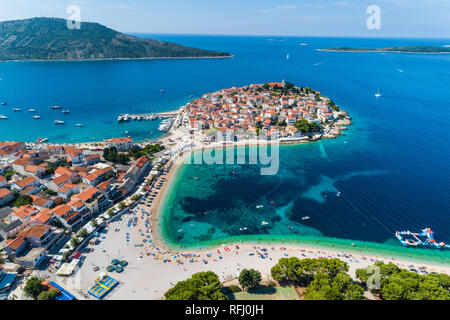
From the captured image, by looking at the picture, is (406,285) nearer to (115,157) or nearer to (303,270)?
(303,270)

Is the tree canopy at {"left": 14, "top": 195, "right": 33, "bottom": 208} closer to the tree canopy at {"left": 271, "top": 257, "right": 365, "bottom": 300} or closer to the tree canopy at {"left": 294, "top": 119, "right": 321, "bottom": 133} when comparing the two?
the tree canopy at {"left": 271, "top": 257, "right": 365, "bottom": 300}

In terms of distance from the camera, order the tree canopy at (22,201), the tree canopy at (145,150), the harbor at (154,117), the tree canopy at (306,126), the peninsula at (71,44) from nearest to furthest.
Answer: the tree canopy at (22,201) → the tree canopy at (145,150) → the tree canopy at (306,126) → the harbor at (154,117) → the peninsula at (71,44)

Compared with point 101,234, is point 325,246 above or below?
below

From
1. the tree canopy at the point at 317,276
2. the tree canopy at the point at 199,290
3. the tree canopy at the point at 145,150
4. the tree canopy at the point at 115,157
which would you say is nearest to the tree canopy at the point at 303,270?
the tree canopy at the point at 317,276

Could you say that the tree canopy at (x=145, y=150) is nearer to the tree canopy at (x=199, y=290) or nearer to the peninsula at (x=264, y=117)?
the peninsula at (x=264, y=117)

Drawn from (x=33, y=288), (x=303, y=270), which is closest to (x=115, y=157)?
(x=33, y=288)

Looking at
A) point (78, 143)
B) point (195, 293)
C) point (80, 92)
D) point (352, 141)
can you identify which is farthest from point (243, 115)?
point (80, 92)

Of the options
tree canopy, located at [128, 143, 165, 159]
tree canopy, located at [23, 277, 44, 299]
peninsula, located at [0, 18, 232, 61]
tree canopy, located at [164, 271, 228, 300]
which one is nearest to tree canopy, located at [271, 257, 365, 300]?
tree canopy, located at [164, 271, 228, 300]
